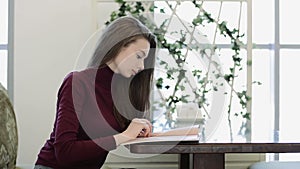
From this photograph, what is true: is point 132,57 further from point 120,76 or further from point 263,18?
point 263,18

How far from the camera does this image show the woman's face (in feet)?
5.95

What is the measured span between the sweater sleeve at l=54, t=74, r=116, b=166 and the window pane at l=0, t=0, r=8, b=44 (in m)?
1.61

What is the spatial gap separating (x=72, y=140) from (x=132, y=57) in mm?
378

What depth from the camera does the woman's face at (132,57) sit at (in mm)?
1814

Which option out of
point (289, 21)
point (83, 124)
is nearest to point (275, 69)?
point (289, 21)

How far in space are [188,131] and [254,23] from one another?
5.12ft

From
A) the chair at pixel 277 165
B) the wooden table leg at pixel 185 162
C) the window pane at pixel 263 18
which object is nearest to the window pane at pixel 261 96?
the window pane at pixel 263 18

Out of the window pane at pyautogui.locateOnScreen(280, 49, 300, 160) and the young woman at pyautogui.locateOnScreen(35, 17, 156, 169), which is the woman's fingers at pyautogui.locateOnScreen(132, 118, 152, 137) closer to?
the young woman at pyautogui.locateOnScreen(35, 17, 156, 169)

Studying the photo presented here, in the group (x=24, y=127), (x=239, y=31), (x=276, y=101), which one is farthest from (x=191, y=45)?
(x=24, y=127)

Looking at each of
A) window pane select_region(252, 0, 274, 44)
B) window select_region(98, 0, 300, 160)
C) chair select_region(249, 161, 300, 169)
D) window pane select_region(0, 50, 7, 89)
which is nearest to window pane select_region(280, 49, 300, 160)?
window select_region(98, 0, 300, 160)

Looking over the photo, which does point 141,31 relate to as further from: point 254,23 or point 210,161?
point 254,23

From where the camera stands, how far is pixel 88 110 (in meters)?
1.79

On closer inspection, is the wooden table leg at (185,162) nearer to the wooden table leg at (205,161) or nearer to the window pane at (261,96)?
the wooden table leg at (205,161)

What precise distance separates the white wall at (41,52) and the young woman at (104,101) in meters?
1.16
